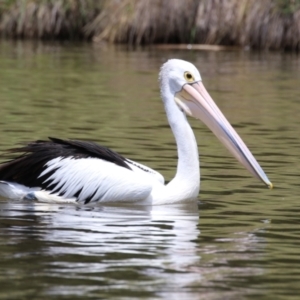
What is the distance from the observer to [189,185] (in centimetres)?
745

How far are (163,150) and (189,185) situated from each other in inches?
98.1

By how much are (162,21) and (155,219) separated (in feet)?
51.4

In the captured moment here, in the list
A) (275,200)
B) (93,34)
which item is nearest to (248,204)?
(275,200)

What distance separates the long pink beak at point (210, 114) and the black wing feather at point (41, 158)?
28.0 inches

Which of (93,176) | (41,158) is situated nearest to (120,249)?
(93,176)

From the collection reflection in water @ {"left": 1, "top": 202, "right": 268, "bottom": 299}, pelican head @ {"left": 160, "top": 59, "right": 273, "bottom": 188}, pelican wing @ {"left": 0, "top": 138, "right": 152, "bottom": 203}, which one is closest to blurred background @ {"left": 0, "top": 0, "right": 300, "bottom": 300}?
reflection in water @ {"left": 1, "top": 202, "right": 268, "bottom": 299}

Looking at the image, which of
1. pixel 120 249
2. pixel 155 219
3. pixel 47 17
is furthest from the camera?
A: pixel 47 17

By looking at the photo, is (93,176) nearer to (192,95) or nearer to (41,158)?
(41,158)

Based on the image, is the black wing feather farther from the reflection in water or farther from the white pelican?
the reflection in water

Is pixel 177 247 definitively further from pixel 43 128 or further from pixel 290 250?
pixel 43 128

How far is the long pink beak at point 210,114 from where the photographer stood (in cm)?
757

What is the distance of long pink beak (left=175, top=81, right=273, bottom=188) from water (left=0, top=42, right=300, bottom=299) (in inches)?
15.4

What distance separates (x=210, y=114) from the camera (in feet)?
25.4

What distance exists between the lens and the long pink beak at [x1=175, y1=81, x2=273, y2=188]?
24.8 feet
